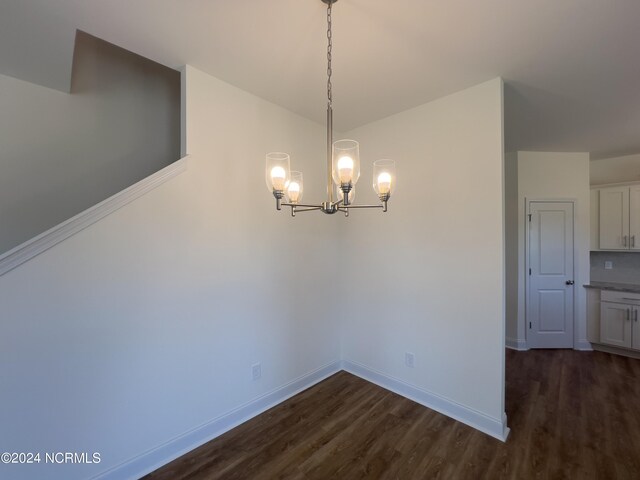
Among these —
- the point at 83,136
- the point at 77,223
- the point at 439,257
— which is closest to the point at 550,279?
the point at 439,257

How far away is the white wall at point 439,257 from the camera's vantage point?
7.09 ft

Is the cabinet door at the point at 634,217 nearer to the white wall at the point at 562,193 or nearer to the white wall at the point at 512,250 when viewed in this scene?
the white wall at the point at 562,193

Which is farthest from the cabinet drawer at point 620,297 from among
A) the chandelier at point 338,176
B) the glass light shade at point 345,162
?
the glass light shade at point 345,162

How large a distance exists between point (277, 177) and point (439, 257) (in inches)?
68.2

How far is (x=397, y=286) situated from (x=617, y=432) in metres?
1.98

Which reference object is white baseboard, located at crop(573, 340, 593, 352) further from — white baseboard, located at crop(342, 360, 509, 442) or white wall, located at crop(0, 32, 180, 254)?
white wall, located at crop(0, 32, 180, 254)

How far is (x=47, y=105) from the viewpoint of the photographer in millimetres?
2156

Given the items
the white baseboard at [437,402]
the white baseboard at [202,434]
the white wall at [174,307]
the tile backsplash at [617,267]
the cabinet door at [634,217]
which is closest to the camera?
the white wall at [174,307]

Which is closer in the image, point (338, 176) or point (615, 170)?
point (338, 176)

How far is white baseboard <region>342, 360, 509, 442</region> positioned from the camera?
2.13m

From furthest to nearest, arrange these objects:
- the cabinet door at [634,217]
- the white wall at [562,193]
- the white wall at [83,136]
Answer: the white wall at [562,193] < the cabinet door at [634,217] < the white wall at [83,136]

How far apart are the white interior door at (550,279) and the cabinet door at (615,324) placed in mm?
335

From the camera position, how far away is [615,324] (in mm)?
3613

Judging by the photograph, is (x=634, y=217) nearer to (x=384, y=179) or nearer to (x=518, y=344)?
(x=518, y=344)
